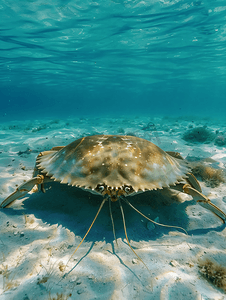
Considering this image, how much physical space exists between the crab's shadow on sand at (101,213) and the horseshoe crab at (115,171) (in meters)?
0.50

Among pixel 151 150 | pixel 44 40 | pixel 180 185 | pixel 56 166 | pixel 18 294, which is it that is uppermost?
pixel 44 40

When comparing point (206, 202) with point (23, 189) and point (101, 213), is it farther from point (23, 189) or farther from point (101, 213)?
point (23, 189)

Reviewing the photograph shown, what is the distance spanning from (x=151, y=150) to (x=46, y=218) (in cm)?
277

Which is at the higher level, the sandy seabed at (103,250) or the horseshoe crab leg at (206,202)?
the horseshoe crab leg at (206,202)

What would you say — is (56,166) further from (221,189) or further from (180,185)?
(221,189)

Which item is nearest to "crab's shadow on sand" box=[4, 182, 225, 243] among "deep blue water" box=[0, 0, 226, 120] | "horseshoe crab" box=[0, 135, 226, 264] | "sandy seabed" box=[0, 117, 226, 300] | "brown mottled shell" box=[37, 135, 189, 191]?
"sandy seabed" box=[0, 117, 226, 300]

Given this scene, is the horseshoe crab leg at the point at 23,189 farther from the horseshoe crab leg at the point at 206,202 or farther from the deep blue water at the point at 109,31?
the deep blue water at the point at 109,31

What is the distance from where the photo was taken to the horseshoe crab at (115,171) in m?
3.03

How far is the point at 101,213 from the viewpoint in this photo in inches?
146

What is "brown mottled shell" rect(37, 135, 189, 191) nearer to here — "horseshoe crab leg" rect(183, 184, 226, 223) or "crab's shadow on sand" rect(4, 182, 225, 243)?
"horseshoe crab leg" rect(183, 184, 226, 223)

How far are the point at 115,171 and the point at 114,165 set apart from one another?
0.48ft

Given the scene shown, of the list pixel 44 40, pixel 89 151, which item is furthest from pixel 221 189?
pixel 44 40

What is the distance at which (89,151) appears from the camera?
368 centimetres

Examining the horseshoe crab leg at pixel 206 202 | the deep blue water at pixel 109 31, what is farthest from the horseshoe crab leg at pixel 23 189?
the deep blue water at pixel 109 31
